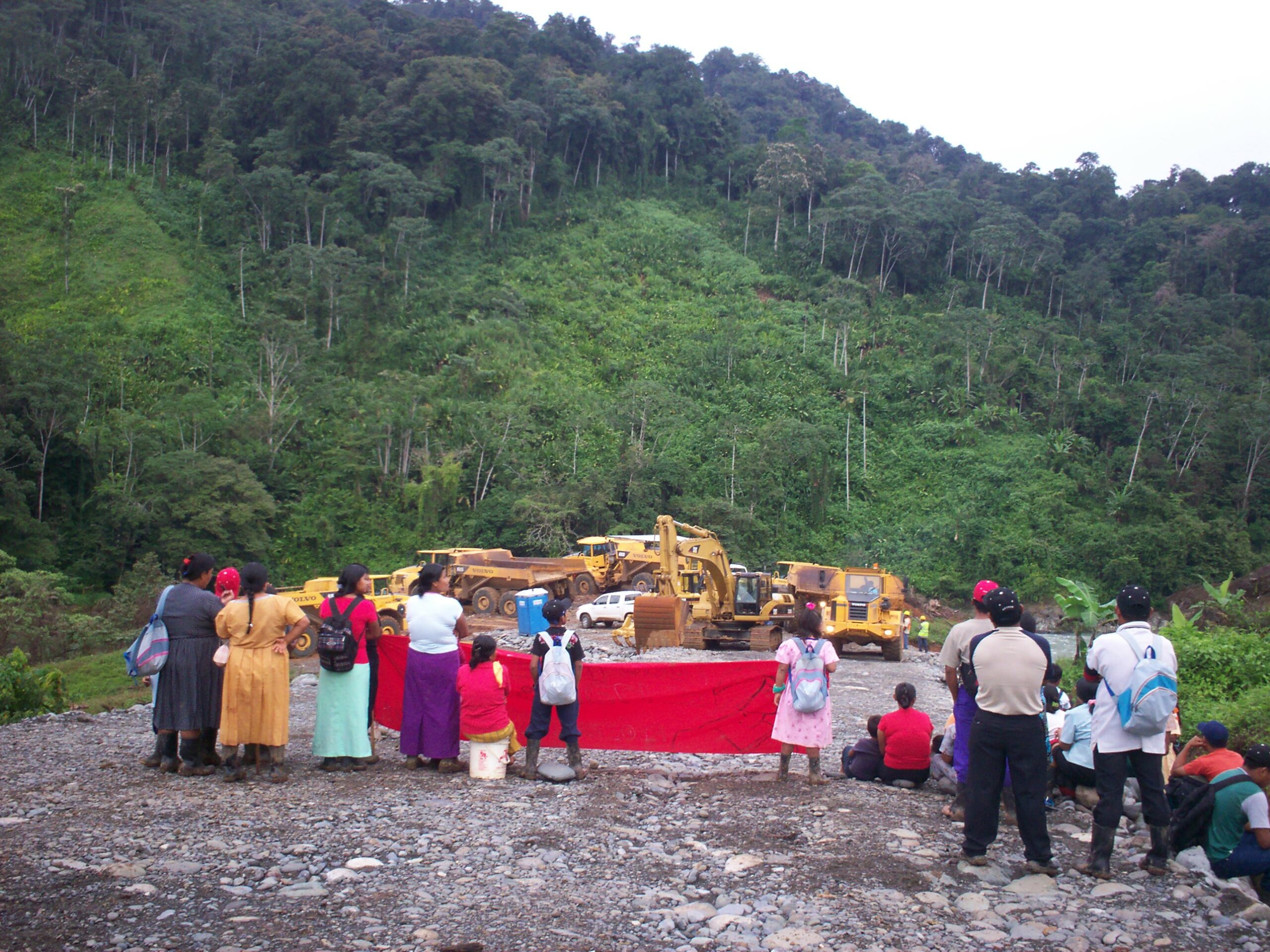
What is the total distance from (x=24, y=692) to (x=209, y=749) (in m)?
5.78

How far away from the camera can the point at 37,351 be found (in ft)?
114

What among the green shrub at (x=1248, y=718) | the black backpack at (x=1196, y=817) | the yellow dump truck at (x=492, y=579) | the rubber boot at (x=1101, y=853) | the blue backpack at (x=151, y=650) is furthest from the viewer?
the yellow dump truck at (x=492, y=579)

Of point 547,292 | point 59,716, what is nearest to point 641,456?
point 547,292

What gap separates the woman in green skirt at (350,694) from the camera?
6820 millimetres

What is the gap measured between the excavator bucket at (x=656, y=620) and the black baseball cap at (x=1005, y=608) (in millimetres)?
14624

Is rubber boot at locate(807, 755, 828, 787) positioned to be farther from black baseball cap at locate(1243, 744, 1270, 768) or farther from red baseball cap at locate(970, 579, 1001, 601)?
black baseball cap at locate(1243, 744, 1270, 768)

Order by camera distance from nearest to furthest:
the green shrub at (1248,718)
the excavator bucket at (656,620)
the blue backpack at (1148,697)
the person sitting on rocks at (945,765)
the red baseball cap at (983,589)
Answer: the blue backpack at (1148,697) → the red baseball cap at (983,589) → the person sitting on rocks at (945,765) → the green shrub at (1248,718) → the excavator bucket at (656,620)

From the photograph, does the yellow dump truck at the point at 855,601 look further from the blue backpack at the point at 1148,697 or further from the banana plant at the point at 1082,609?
the blue backpack at the point at 1148,697

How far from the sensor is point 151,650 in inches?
259

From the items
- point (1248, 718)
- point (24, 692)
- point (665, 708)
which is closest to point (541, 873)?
point (665, 708)

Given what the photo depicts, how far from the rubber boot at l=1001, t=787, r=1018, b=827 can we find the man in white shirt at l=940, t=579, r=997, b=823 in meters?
0.26

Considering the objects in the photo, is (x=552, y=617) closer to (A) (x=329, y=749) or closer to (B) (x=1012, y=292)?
(A) (x=329, y=749)

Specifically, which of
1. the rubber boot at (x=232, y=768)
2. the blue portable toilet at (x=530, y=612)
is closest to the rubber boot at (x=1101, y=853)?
the rubber boot at (x=232, y=768)

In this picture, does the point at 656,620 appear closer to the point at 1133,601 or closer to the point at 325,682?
the point at 325,682
